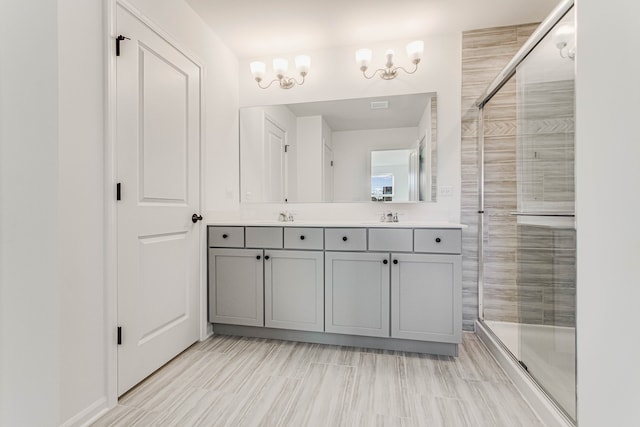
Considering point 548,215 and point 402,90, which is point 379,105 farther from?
point 548,215

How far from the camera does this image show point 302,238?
7.06ft

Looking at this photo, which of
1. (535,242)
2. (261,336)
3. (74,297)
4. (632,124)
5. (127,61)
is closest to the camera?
(632,124)

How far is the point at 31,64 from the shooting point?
0.58 m

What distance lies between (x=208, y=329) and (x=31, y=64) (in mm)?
2105

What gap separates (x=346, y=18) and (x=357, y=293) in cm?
198

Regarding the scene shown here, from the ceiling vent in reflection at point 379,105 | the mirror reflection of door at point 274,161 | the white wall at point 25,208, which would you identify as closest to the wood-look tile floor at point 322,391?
the white wall at point 25,208

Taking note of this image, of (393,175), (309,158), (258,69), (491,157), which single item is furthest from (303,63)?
(491,157)

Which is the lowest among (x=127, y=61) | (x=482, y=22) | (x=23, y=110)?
(x=23, y=110)

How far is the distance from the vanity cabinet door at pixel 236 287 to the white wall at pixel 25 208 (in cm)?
162

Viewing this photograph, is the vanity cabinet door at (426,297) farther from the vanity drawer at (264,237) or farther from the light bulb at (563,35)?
the light bulb at (563,35)

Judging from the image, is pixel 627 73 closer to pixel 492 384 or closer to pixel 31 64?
pixel 31 64

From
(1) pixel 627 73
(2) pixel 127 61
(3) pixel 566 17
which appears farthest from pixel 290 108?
(1) pixel 627 73

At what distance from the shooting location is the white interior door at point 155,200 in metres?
1.56

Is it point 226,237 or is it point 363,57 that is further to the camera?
point 363,57
